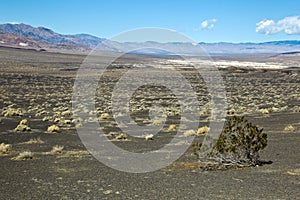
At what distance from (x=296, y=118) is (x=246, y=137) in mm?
13149

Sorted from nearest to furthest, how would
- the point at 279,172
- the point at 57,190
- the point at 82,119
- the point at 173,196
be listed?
the point at 173,196 < the point at 57,190 < the point at 279,172 < the point at 82,119

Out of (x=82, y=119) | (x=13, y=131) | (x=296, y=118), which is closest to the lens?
(x=13, y=131)

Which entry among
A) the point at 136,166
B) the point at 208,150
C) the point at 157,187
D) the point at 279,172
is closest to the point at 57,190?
the point at 157,187

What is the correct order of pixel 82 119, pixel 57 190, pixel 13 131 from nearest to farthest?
pixel 57 190 → pixel 13 131 → pixel 82 119

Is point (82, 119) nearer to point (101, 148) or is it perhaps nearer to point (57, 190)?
point (101, 148)

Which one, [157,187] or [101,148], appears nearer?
[157,187]

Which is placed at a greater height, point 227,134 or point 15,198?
point 227,134

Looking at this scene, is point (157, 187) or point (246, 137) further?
point (246, 137)

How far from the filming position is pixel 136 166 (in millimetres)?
12609

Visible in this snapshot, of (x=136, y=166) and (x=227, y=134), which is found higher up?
(x=227, y=134)

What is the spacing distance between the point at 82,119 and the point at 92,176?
14.8 metres

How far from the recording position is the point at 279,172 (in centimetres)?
1103

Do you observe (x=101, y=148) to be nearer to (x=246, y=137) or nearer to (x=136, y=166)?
(x=136, y=166)

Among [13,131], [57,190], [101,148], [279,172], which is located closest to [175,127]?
[101,148]
